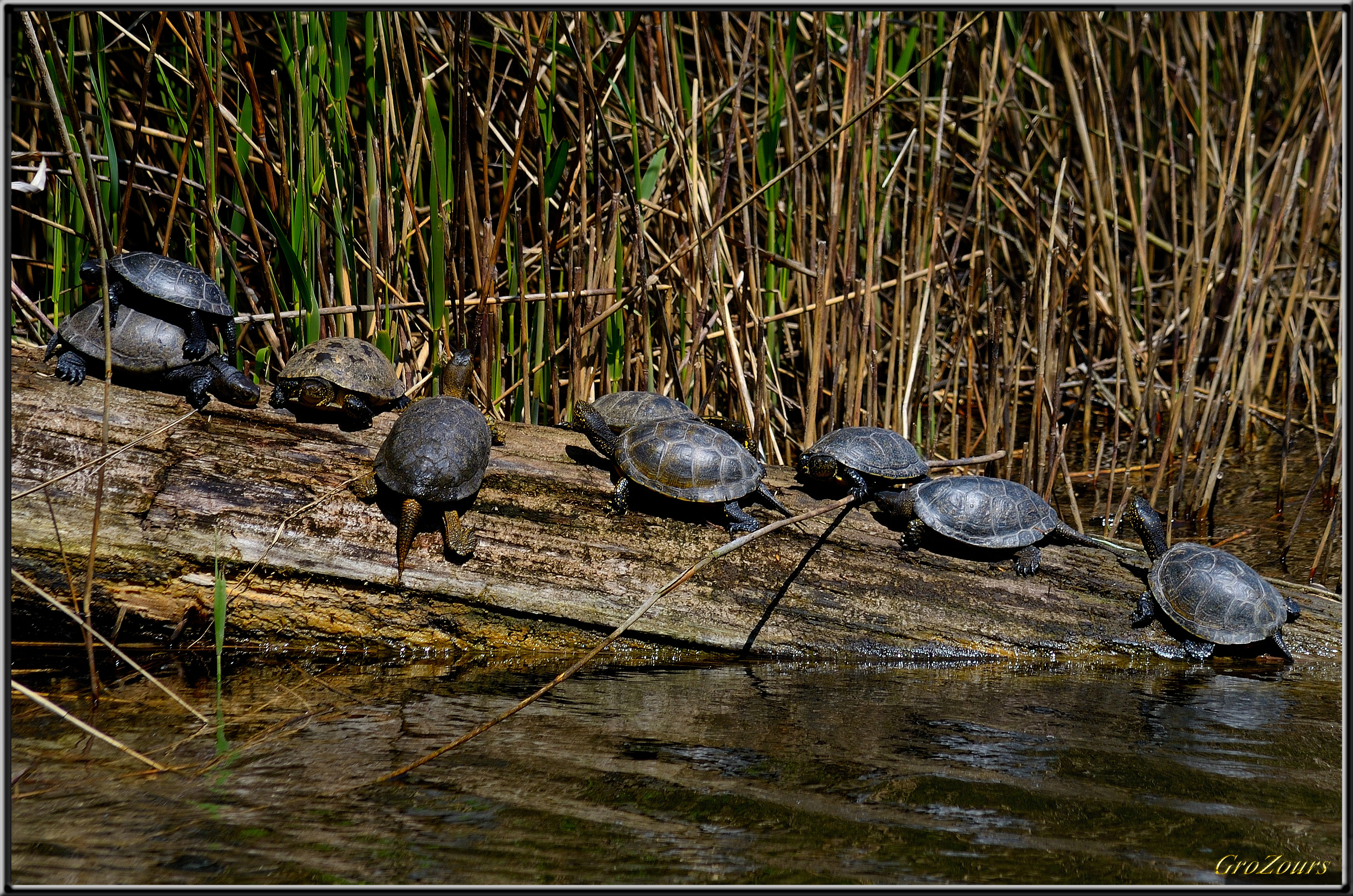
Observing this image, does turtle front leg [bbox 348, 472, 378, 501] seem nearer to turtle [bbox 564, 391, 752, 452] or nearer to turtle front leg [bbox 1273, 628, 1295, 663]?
turtle [bbox 564, 391, 752, 452]

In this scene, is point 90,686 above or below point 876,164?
below

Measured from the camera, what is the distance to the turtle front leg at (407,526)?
3.56 metres

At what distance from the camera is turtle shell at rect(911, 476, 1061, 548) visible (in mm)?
3928

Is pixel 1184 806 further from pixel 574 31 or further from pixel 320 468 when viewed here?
pixel 574 31

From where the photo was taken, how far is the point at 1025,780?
2.73 meters

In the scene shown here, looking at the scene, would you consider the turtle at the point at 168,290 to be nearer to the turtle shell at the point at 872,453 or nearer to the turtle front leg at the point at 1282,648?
the turtle shell at the point at 872,453

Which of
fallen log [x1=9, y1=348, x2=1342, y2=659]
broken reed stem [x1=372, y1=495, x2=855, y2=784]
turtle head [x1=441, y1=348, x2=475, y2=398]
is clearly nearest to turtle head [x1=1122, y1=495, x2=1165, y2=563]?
fallen log [x1=9, y1=348, x2=1342, y2=659]

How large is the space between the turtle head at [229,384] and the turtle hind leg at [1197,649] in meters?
3.80

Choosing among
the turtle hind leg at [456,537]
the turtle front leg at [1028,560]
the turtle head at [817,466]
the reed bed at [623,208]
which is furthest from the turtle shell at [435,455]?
the turtle front leg at [1028,560]

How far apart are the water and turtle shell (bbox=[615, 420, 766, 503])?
69cm

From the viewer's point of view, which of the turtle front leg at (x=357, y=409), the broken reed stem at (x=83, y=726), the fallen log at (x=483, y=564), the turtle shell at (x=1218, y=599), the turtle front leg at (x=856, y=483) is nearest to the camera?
the broken reed stem at (x=83, y=726)

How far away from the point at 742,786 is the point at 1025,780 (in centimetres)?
80

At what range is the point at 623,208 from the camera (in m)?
4.92

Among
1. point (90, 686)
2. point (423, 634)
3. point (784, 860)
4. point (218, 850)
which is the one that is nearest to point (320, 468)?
point (423, 634)
